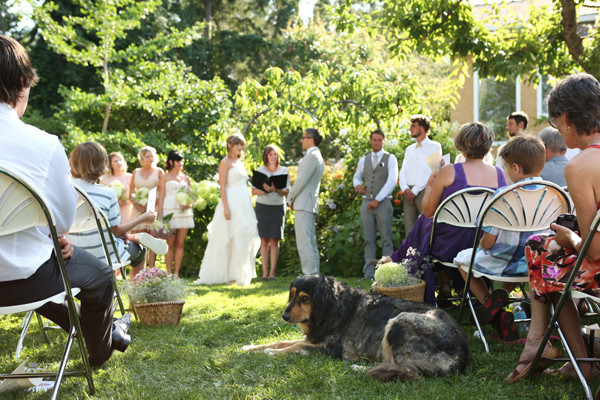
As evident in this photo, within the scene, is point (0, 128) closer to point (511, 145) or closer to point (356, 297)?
point (356, 297)

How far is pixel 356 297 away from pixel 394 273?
2.11ft

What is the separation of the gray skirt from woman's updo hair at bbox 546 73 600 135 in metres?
6.57

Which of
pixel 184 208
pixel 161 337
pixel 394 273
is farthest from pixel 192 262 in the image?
pixel 394 273

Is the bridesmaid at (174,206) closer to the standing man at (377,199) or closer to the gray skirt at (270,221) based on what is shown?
the gray skirt at (270,221)

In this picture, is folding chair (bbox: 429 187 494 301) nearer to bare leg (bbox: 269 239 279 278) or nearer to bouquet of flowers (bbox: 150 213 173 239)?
bouquet of flowers (bbox: 150 213 173 239)

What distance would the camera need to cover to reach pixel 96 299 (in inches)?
129

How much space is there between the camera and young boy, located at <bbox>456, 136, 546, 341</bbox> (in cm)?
419

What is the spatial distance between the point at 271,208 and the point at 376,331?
217 inches

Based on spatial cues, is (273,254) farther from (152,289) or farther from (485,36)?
(485,36)

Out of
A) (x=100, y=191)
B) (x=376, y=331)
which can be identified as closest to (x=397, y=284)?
(x=376, y=331)

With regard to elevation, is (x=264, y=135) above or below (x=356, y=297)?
above

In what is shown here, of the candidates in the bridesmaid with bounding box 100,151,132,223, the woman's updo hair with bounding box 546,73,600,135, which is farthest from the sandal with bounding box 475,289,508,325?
the bridesmaid with bounding box 100,151,132,223

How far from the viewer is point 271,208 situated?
9.32 meters

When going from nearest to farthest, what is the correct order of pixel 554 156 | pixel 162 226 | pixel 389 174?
pixel 554 156 → pixel 162 226 → pixel 389 174
